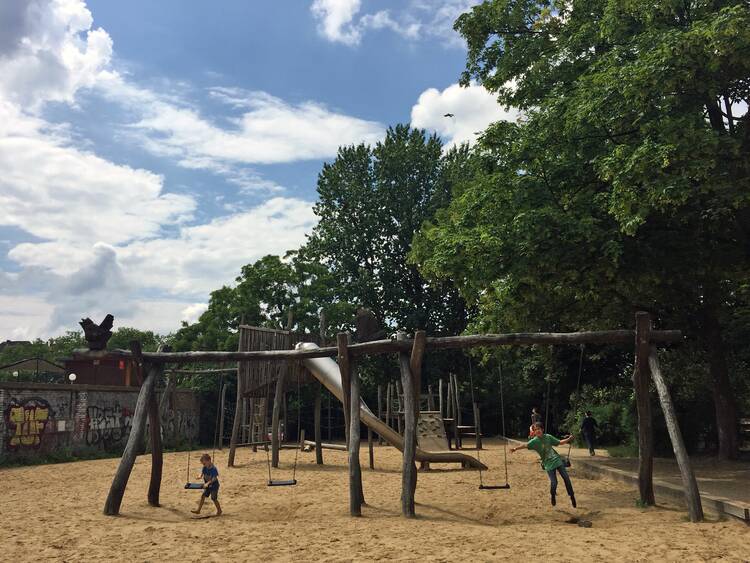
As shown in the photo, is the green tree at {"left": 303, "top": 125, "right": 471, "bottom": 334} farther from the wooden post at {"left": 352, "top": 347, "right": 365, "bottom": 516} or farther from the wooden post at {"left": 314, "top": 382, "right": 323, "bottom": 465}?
the wooden post at {"left": 352, "top": 347, "right": 365, "bottom": 516}

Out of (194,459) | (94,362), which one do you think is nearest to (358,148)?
(94,362)

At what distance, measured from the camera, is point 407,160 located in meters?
38.4

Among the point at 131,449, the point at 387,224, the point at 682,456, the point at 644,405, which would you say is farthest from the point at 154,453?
the point at 387,224

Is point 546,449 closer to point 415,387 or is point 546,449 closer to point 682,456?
point 682,456

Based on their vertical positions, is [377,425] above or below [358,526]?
above

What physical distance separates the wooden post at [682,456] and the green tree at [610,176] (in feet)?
9.33

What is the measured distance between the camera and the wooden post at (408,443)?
1074 centimetres

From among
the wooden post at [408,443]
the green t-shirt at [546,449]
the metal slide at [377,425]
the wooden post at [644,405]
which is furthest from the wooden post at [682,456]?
the metal slide at [377,425]

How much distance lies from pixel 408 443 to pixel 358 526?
1.72 meters

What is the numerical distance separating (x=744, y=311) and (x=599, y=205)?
292 inches

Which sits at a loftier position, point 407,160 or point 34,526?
point 407,160

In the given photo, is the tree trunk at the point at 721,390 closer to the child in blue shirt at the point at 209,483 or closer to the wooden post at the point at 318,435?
the wooden post at the point at 318,435

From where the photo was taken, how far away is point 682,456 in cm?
1009

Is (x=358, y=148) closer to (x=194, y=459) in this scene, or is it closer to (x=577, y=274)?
(x=194, y=459)
